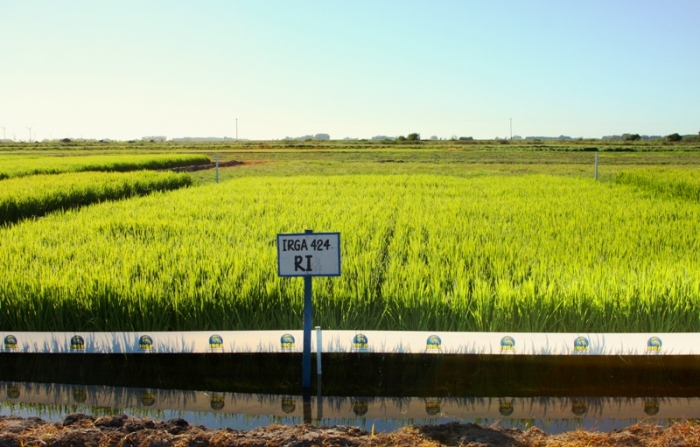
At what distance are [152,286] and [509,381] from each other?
9.06ft

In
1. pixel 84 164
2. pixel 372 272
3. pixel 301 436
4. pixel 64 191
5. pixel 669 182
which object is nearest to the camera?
pixel 301 436

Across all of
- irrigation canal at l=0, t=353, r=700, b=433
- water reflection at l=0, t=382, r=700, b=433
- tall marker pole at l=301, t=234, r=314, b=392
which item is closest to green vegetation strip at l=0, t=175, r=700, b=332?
irrigation canal at l=0, t=353, r=700, b=433

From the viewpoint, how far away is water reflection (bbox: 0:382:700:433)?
3.41 m

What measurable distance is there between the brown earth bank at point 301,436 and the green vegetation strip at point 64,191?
10315 millimetres

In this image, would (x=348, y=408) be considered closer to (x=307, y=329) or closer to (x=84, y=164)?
(x=307, y=329)

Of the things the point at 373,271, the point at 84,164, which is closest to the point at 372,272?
the point at 373,271

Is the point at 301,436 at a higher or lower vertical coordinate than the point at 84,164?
lower

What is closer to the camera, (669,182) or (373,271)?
(373,271)

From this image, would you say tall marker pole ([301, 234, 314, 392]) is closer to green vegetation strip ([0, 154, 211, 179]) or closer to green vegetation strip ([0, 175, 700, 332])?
green vegetation strip ([0, 175, 700, 332])

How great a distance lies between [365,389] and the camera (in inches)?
151

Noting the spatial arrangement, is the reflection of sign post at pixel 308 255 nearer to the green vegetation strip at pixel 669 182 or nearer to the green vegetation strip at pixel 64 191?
the green vegetation strip at pixel 64 191

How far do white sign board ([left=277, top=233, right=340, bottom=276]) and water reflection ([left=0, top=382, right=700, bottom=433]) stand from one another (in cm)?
77

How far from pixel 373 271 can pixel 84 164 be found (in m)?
23.7

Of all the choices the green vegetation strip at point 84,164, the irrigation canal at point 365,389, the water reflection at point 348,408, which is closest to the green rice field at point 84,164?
the green vegetation strip at point 84,164
